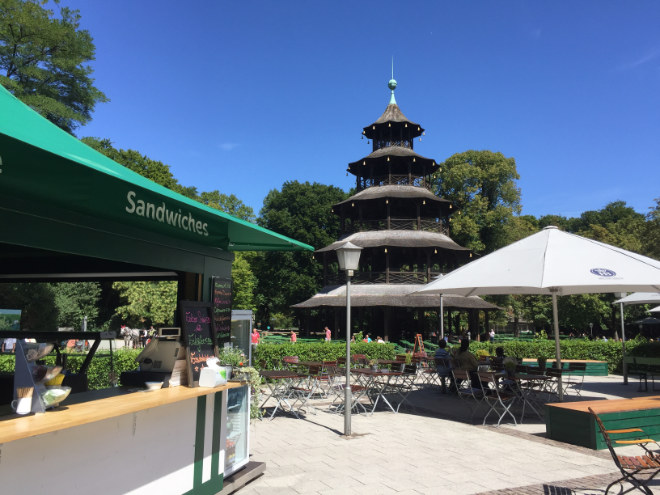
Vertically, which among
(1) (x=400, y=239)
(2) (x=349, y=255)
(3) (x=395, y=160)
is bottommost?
(2) (x=349, y=255)

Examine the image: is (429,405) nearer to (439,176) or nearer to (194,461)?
(194,461)

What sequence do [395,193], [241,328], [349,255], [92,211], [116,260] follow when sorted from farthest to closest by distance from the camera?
1. [395,193]
2. [241,328]
3. [349,255]
4. [116,260]
5. [92,211]

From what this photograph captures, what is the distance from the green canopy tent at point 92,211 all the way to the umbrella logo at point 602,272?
576 centimetres

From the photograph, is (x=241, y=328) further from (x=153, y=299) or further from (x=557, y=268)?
(x=153, y=299)

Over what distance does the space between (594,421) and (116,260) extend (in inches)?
280

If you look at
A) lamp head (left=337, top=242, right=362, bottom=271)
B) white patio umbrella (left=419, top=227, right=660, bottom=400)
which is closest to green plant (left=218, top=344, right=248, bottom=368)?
lamp head (left=337, top=242, right=362, bottom=271)

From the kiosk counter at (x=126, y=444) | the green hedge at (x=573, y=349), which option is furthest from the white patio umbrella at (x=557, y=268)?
the green hedge at (x=573, y=349)

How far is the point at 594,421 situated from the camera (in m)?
7.28

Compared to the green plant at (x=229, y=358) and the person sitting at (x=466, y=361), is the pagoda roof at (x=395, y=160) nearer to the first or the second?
the person sitting at (x=466, y=361)

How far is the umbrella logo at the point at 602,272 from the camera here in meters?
8.49

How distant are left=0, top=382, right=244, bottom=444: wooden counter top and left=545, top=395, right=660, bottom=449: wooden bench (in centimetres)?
594

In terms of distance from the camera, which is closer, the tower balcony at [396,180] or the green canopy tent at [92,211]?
the green canopy tent at [92,211]

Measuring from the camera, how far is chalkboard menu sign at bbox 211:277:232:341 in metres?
5.53

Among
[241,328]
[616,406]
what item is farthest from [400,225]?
[616,406]
